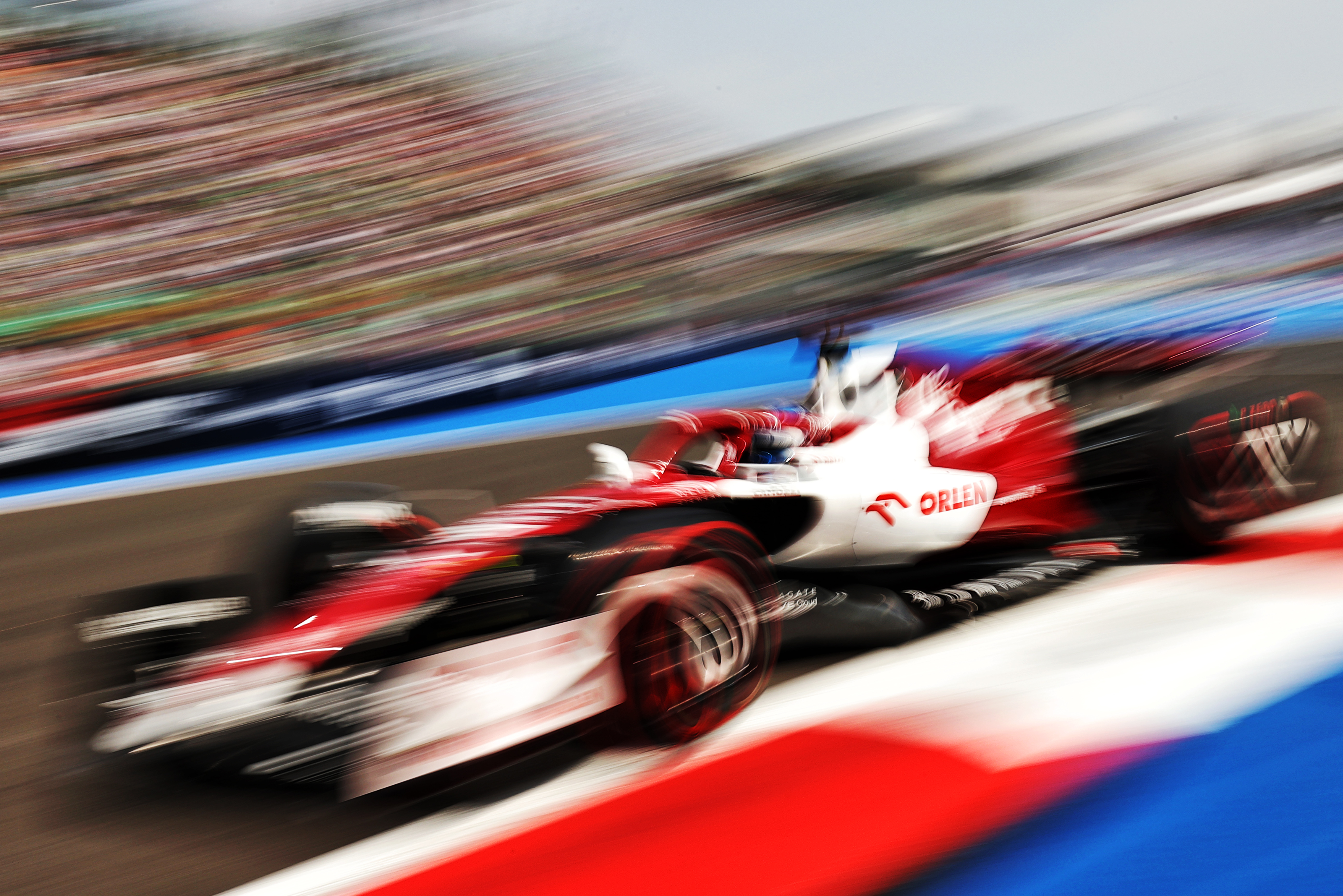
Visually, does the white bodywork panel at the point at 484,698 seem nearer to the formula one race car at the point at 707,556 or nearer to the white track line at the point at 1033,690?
the formula one race car at the point at 707,556

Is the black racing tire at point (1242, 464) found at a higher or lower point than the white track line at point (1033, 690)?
higher

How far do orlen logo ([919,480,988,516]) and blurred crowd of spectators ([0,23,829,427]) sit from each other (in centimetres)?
659

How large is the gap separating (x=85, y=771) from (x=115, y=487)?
4337 millimetres

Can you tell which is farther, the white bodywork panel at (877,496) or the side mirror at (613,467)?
the white bodywork panel at (877,496)

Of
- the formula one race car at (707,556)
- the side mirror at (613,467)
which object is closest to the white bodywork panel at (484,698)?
the formula one race car at (707,556)

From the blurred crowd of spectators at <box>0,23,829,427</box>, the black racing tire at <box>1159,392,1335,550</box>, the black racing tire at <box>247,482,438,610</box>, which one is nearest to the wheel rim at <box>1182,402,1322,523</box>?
the black racing tire at <box>1159,392,1335,550</box>

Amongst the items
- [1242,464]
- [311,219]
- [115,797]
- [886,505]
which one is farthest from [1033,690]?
[311,219]

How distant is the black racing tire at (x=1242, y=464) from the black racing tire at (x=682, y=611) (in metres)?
1.75

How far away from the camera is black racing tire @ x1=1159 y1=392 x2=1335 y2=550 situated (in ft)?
11.7

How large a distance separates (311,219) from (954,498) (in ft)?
33.6

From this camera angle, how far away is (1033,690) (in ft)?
8.64

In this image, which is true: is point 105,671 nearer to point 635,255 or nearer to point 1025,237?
point 635,255

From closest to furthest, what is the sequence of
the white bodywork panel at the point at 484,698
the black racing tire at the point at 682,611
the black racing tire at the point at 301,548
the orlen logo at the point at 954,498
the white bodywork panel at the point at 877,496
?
the white bodywork panel at the point at 484,698
the black racing tire at the point at 682,611
the black racing tire at the point at 301,548
the white bodywork panel at the point at 877,496
the orlen logo at the point at 954,498

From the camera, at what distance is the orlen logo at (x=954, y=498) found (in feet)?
9.89
